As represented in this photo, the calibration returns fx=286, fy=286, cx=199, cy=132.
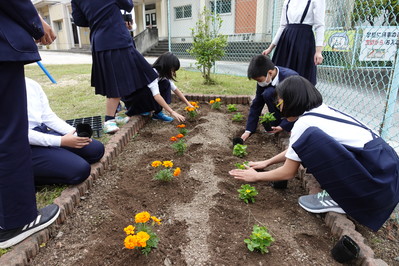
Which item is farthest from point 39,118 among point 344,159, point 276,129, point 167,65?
point 276,129

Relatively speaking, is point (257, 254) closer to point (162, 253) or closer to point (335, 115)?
point (162, 253)

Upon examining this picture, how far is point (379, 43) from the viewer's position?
101 inches

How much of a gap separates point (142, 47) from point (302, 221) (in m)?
15.2

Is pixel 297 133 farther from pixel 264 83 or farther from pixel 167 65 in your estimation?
pixel 167 65

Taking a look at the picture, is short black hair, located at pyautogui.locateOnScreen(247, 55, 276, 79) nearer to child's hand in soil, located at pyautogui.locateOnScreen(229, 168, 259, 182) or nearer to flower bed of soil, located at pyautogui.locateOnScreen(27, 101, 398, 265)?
flower bed of soil, located at pyautogui.locateOnScreen(27, 101, 398, 265)

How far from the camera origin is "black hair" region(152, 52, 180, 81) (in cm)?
340

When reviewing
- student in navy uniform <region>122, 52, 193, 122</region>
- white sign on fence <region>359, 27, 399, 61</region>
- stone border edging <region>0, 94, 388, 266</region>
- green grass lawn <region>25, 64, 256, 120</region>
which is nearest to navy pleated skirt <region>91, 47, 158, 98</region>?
student in navy uniform <region>122, 52, 193, 122</region>

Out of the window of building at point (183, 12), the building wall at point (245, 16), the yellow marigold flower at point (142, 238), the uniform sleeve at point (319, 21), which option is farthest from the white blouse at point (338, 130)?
the window of building at point (183, 12)

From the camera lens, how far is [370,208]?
1580 mm

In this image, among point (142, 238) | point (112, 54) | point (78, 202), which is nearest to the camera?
point (142, 238)

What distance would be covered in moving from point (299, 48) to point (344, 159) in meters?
1.88

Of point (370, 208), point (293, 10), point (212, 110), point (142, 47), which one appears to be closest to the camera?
point (370, 208)

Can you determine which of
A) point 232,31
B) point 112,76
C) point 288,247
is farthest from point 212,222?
point 232,31

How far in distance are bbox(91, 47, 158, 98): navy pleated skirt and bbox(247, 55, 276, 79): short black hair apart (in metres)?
1.13
